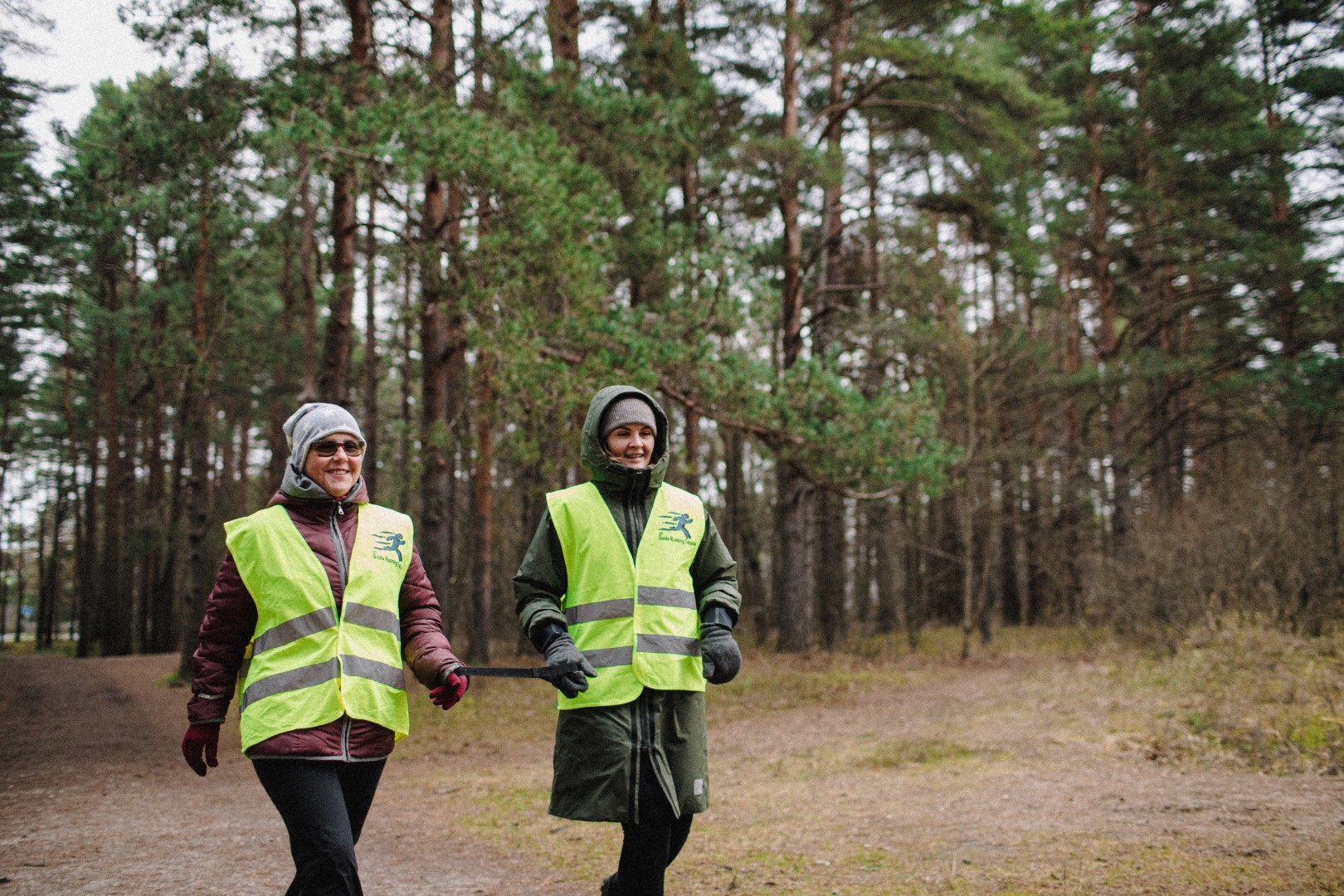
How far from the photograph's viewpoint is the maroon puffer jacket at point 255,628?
2.83 meters

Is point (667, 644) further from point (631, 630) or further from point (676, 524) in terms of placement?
point (676, 524)

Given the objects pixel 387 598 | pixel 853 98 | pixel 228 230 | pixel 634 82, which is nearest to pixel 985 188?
pixel 853 98

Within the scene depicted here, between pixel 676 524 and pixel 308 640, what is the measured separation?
120 centimetres

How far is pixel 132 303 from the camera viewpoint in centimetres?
2292

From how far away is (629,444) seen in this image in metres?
3.35

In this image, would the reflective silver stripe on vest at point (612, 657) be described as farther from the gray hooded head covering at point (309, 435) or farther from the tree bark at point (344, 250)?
the tree bark at point (344, 250)

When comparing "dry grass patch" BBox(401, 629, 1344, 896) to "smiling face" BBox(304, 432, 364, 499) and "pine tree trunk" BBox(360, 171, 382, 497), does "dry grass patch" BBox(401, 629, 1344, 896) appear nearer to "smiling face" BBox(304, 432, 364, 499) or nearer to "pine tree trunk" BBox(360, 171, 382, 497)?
"smiling face" BBox(304, 432, 364, 499)

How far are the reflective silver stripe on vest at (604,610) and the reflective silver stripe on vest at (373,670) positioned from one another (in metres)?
0.58

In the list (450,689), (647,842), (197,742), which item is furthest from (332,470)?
(647,842)

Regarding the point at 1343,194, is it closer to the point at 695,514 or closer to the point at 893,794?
the point at 893,794

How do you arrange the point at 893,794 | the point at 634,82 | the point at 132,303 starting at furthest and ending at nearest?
1. the point at 132,303
2. the point at 634,82
3. the point at 893,794

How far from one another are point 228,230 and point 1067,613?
52.4ft

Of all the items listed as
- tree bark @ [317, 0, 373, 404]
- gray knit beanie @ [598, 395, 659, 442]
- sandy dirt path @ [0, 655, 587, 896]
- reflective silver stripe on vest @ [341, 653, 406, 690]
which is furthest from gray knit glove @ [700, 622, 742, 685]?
tree bark @ [317, 0, 373, 404]

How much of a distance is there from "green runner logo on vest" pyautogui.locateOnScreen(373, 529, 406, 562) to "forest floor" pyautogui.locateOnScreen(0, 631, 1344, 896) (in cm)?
238
